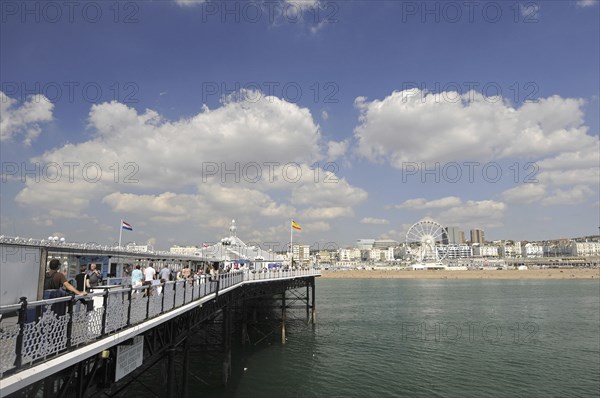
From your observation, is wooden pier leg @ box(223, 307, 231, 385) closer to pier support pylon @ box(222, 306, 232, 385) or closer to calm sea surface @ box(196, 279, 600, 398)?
pier support pylon @ box(222, 306, 232, 385)

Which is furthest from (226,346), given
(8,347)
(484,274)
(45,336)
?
(484,274)

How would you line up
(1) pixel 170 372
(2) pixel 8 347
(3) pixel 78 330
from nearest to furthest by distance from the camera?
(2) pixel 8 347, (3) pixel 78 330, (1) pixel 170 372

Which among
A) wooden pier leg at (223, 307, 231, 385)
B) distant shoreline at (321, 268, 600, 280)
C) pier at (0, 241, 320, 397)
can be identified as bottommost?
distant shoreline at (321, 268, 600, 280)

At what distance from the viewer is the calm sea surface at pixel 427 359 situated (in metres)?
22.7

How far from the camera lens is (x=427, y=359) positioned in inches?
1143

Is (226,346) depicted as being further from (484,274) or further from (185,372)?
(484,274)

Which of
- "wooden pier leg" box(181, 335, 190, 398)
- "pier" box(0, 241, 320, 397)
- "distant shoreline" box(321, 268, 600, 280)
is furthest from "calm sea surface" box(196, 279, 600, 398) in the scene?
"distant shoreline" box(321, 268, 600, 280)

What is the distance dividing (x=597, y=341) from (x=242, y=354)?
30838 mm

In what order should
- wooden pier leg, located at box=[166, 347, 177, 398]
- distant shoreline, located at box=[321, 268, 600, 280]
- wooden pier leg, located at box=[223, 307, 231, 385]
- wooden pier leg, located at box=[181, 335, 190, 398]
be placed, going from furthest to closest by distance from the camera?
distant shoreline, located at box=[321, 268, 600, 280]
wooden pier leg, located at box=[223, 307, 231, 385]
wooden pier leg, located at box=[181, 335, 190, 398]
wooden pier leg, located at box=[166, 347, 177, 398]

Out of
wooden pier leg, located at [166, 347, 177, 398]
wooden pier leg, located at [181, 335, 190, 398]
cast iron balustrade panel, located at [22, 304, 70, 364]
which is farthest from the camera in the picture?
wooden pier leg, located at [181, 335, 190, 398]

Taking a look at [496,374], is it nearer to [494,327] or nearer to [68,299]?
[494,327]

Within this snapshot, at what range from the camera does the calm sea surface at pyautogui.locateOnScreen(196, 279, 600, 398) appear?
2266 centimetres

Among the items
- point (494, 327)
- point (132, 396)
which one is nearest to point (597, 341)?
point (494, 327)

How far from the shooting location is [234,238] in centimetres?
4866
